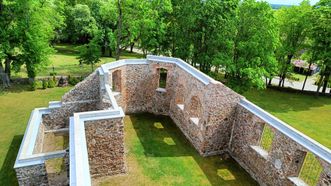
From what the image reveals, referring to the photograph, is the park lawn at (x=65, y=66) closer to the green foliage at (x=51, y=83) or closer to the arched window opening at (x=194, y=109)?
the green foliage at (x=51, y=83)

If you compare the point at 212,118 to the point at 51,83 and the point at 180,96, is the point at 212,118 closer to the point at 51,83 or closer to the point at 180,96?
the point at 180,96

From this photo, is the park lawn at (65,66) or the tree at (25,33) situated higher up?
the tree at (25,33)

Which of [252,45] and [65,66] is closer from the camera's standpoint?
[252,45]

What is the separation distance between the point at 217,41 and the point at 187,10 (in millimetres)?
3760

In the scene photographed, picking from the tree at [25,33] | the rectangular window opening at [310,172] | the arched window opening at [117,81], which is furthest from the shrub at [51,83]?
the rectangular window opening at [310,172]

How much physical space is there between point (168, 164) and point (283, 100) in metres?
17.2

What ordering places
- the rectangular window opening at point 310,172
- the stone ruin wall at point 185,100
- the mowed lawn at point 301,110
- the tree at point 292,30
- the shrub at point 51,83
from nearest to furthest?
the rectangular window opening at point 310,172
the stone ruin wall at point 185,100
the mowed lawn at point 301,110
the shrub at point 51,83
the tree at point 292,30

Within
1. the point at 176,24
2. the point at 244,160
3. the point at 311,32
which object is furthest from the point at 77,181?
the point at 311,32

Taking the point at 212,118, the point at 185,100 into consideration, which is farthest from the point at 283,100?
the point at 212,118

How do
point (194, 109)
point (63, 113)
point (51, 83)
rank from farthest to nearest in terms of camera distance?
point (51, 83) < point (194, 109) < point (63, 113)

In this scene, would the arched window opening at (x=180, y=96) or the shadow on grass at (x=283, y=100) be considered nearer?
the arched window opening at (x=180, y=96)

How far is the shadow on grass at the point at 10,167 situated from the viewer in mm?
10961

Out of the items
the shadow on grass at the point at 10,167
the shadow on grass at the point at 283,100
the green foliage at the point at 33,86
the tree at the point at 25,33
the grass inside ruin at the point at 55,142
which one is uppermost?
the tree at the point at 25,33

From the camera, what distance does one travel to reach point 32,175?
9.91 metres
